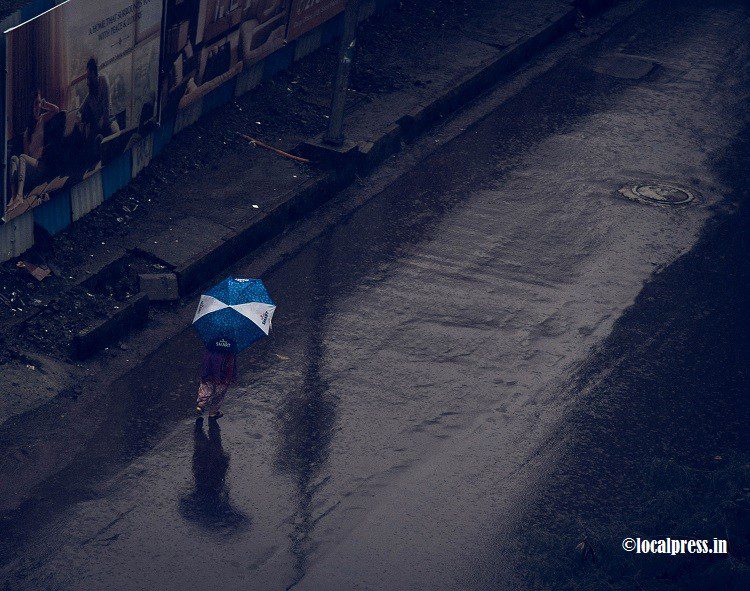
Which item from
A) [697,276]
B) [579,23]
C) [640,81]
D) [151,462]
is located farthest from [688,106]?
[151,462]

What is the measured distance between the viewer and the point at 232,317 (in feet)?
28.2

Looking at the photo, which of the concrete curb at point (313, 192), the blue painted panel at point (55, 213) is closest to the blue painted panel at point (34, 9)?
the blue painted panel at point (55, 213)

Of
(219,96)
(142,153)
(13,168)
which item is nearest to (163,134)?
(142,153)

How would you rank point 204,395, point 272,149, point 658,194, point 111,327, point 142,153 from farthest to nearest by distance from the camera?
point 658,194, point 272,149, point 142,153, point 111,327, point 204,395

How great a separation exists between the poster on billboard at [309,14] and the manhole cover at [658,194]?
5097 mm

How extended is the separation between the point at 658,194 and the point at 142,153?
6.55 metres

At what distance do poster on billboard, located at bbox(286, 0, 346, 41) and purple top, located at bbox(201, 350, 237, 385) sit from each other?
7.23 metres

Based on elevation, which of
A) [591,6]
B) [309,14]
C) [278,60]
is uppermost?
[309,14]

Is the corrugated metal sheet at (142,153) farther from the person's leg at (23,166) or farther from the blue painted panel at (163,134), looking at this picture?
the person's leg at (23,166)

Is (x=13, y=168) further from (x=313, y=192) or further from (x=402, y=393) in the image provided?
(x=402, y=393)

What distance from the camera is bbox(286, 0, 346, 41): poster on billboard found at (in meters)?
14.9

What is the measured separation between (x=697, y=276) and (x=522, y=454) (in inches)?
160

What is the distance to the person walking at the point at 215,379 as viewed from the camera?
8.95 meters

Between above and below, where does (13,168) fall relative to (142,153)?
above
